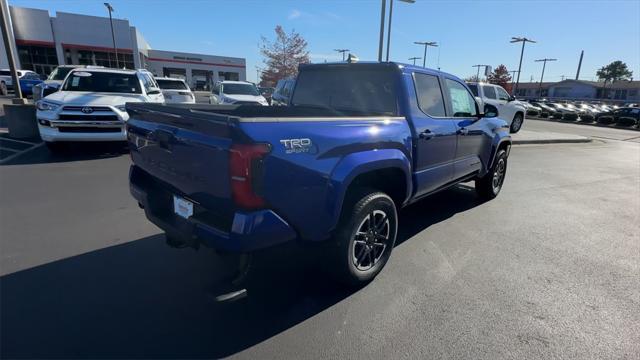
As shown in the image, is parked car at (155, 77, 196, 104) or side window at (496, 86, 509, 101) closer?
parked car at (155, 77, 196, 104)

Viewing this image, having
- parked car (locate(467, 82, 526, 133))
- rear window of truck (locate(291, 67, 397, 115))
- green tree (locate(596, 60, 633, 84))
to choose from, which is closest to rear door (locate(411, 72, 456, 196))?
rear window of truck (locate(291, 67, 397, 115))

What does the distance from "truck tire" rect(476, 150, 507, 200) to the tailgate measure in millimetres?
4980

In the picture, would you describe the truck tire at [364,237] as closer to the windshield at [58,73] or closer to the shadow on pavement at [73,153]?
the shadow on pavement at [73,153]

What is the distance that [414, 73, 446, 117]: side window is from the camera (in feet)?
12.6

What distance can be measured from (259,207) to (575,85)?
339ft

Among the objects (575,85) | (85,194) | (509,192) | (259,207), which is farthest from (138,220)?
(575,85)

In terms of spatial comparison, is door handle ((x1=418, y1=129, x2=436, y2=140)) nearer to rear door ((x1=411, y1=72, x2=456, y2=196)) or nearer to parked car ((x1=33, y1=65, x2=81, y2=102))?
rear door ((x1=411, y1=72, x2=456, y2=196))

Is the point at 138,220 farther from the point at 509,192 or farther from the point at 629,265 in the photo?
the point at 509,192

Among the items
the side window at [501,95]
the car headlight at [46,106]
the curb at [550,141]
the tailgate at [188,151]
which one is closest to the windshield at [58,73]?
the car headlight at [46,106]

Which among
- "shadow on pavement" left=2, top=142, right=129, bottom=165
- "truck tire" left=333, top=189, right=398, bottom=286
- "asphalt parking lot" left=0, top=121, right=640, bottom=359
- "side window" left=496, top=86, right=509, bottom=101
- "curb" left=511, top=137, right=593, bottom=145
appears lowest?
"curb" left=511, top=137, right=593, bottom=145

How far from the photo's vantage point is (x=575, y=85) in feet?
272

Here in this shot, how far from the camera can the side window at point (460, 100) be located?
4.55 m

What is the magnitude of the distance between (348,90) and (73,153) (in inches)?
281

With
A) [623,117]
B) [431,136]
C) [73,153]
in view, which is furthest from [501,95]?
[623,117]
